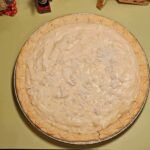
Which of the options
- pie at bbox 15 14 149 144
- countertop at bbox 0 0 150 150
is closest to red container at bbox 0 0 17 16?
countertop at bbox 0 0 150 150

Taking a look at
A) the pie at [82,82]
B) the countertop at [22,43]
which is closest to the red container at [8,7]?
the countertop at [22,43]

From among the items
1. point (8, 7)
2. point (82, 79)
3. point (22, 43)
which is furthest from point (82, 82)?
point (8, 7)

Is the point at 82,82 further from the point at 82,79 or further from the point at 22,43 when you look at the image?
the point at 22,43

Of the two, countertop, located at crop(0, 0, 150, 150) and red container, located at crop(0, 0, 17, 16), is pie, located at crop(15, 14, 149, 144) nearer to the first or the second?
countertop, located at crop(0, 0, 150, 150)

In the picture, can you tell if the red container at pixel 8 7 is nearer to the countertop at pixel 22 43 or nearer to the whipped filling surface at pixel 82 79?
the countertop at pixel 22 43

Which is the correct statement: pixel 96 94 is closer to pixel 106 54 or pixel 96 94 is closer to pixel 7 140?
pixel 106 54

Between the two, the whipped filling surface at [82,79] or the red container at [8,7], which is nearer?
the whipped filling surface at [82,79]
